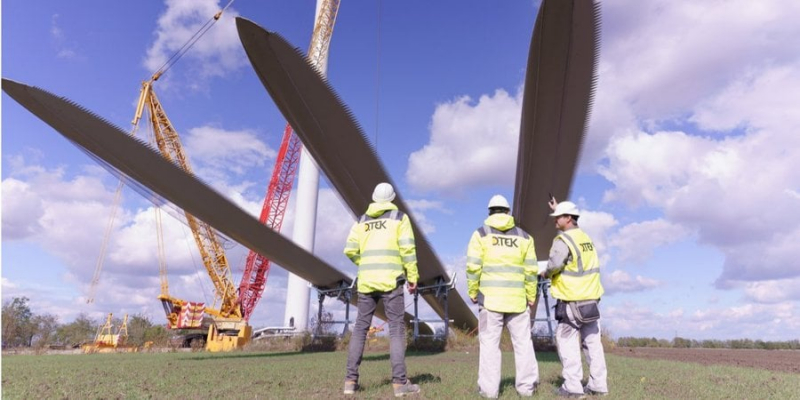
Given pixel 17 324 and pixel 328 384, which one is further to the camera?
pixel 17 324

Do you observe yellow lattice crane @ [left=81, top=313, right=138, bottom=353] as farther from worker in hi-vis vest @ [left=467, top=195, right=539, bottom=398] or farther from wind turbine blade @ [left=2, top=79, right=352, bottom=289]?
worker in hi-vis vest @ [left=467, top=195, right=539, bottom=398]

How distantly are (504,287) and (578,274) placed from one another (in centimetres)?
80

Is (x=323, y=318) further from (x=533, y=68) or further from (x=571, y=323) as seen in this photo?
(x=571, y=323)

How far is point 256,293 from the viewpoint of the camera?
152 feet

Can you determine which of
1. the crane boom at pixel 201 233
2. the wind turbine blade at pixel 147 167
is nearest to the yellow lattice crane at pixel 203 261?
the crane boom at pixel 201 233

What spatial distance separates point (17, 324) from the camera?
137 ft

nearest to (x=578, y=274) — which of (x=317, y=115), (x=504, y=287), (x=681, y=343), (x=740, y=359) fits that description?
(x=504, y=287)

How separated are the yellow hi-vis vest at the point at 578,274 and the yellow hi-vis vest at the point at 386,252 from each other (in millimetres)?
1569

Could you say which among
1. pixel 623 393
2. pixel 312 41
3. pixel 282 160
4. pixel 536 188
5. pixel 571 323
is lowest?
pixel 623 393

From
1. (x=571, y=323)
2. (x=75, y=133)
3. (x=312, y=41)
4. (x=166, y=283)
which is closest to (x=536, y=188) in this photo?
(x=571, y=323)

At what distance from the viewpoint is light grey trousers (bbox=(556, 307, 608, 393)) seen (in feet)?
17.1

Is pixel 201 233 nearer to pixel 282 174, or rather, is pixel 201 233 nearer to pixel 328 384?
pixel 282 174

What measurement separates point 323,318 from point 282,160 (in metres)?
28.4

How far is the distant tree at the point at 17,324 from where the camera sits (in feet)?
120
